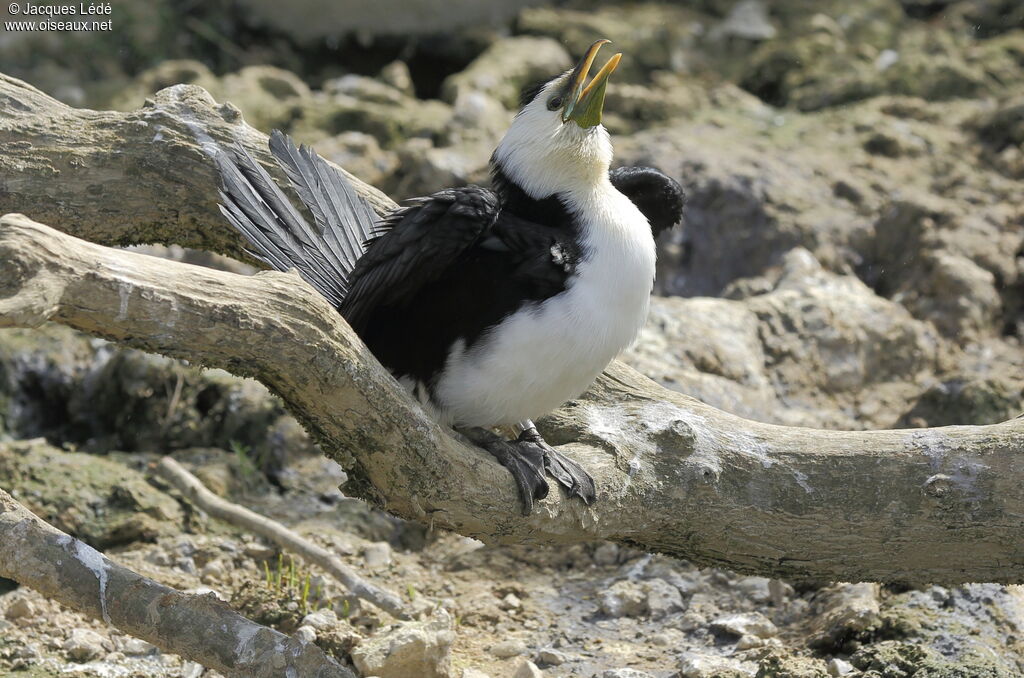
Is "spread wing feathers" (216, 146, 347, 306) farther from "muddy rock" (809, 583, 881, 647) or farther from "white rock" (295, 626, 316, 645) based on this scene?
"muddy rock" (809, 583, 881, 647)

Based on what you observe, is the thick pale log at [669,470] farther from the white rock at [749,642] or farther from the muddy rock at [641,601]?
the muddy rock at [641,601]

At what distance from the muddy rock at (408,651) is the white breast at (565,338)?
23.9 inches

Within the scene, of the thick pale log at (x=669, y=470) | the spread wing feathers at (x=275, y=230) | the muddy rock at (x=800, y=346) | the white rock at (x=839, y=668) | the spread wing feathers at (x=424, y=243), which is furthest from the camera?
the muddy rock at (x=800, y=346)

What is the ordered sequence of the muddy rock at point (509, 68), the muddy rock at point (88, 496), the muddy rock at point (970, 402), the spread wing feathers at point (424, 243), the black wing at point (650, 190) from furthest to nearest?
the muddy rock at point (509, 68), the muddy rock at point (970, 402), the muddy rock at point (88, 496), the black wing at point (650, 190), the spread wing feathers at point (424, 243)

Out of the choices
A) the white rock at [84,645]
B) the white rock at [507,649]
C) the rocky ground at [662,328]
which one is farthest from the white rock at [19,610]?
the white rock at [507,649]

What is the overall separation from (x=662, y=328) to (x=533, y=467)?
6.89 ft

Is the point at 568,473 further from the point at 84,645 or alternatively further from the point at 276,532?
the point at 84,645

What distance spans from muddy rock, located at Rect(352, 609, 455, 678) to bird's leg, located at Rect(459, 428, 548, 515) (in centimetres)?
56

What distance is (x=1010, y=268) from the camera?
564 centimetres

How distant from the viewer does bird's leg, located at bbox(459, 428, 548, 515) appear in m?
2.88

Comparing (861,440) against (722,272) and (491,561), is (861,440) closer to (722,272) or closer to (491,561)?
(491,561)

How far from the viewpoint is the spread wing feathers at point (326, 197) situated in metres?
3.32

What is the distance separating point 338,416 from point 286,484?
2.22m

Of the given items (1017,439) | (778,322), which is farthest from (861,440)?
(778,322)
